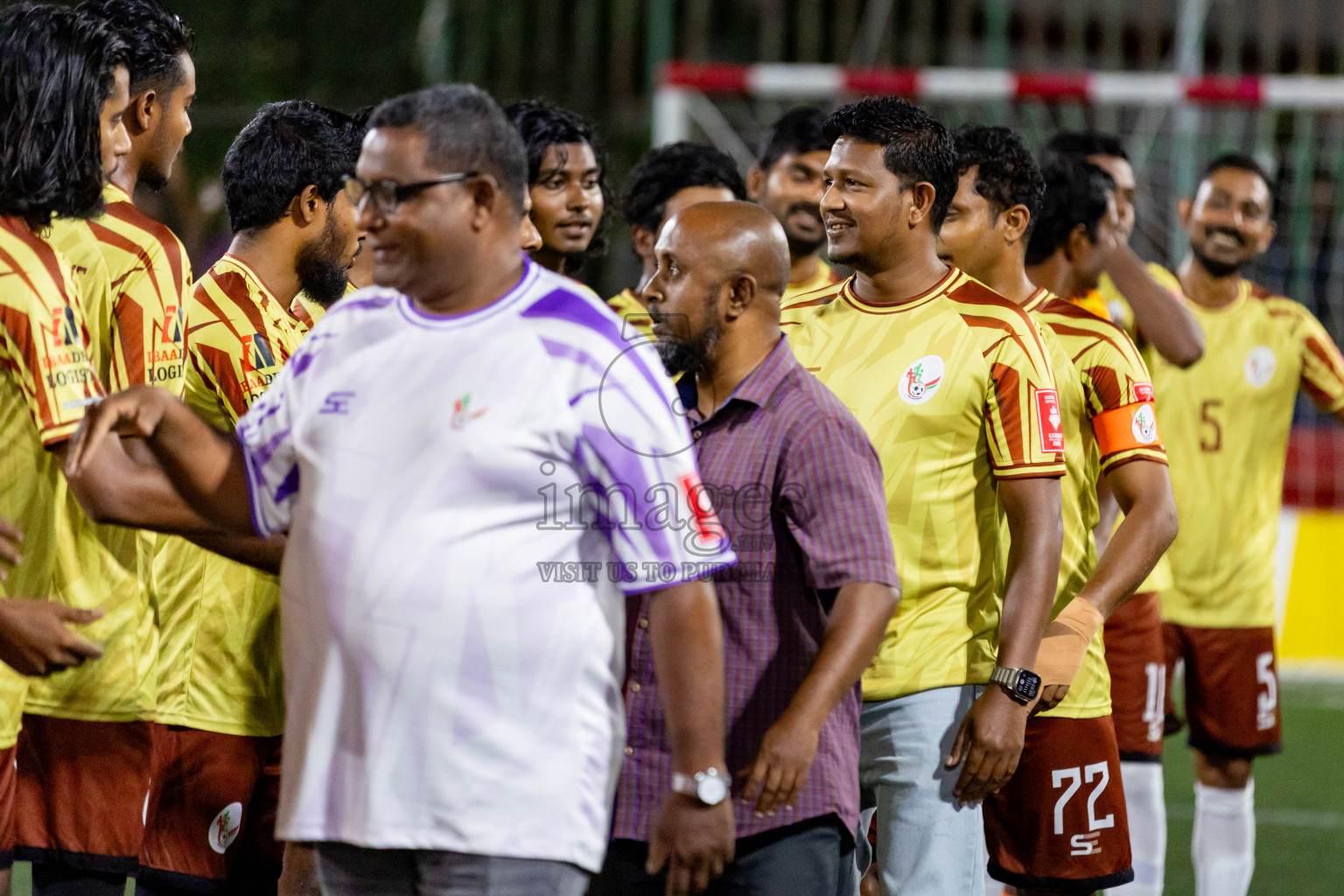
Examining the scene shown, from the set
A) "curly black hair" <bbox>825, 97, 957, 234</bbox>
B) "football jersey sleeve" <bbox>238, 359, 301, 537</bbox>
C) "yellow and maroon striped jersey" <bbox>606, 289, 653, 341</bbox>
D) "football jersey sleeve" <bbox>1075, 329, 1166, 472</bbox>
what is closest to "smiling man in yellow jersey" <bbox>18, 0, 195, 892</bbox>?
"football jersey sleeve" <bbox>238, 359, 301, 537</bbox>

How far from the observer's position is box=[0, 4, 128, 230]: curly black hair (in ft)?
9.46

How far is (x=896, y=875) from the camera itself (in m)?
3.53

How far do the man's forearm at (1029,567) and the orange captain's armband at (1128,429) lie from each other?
0.62m

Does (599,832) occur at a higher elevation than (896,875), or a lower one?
higher

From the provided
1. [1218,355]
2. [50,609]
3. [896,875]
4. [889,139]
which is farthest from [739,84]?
[50,609]

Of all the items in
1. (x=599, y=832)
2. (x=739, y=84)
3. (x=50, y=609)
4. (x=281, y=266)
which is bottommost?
(x=599, y=832)

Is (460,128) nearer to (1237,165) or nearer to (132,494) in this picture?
(132,494)

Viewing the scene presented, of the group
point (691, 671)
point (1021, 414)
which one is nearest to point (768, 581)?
point (691, 671)

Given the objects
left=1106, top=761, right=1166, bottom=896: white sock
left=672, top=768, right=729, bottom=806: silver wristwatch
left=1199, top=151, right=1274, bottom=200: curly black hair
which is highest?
left=1199, top=151, right=1274, bottom=200: curly black hair

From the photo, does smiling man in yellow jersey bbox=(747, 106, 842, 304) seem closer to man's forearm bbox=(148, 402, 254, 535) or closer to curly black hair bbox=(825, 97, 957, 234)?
curly black hair bbox=(825, 97, 957, 234)

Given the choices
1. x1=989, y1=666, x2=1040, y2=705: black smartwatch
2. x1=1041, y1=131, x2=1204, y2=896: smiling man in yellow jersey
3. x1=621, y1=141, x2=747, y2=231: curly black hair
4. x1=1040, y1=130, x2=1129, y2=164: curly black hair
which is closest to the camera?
x1=989, y1=666, x2=1040, y2=705: black smartwatch

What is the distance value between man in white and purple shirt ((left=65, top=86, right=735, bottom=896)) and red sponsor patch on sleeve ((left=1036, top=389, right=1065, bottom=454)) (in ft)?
4.14

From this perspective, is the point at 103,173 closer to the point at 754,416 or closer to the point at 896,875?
the point at 754,416

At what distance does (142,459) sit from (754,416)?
1.10 meters
